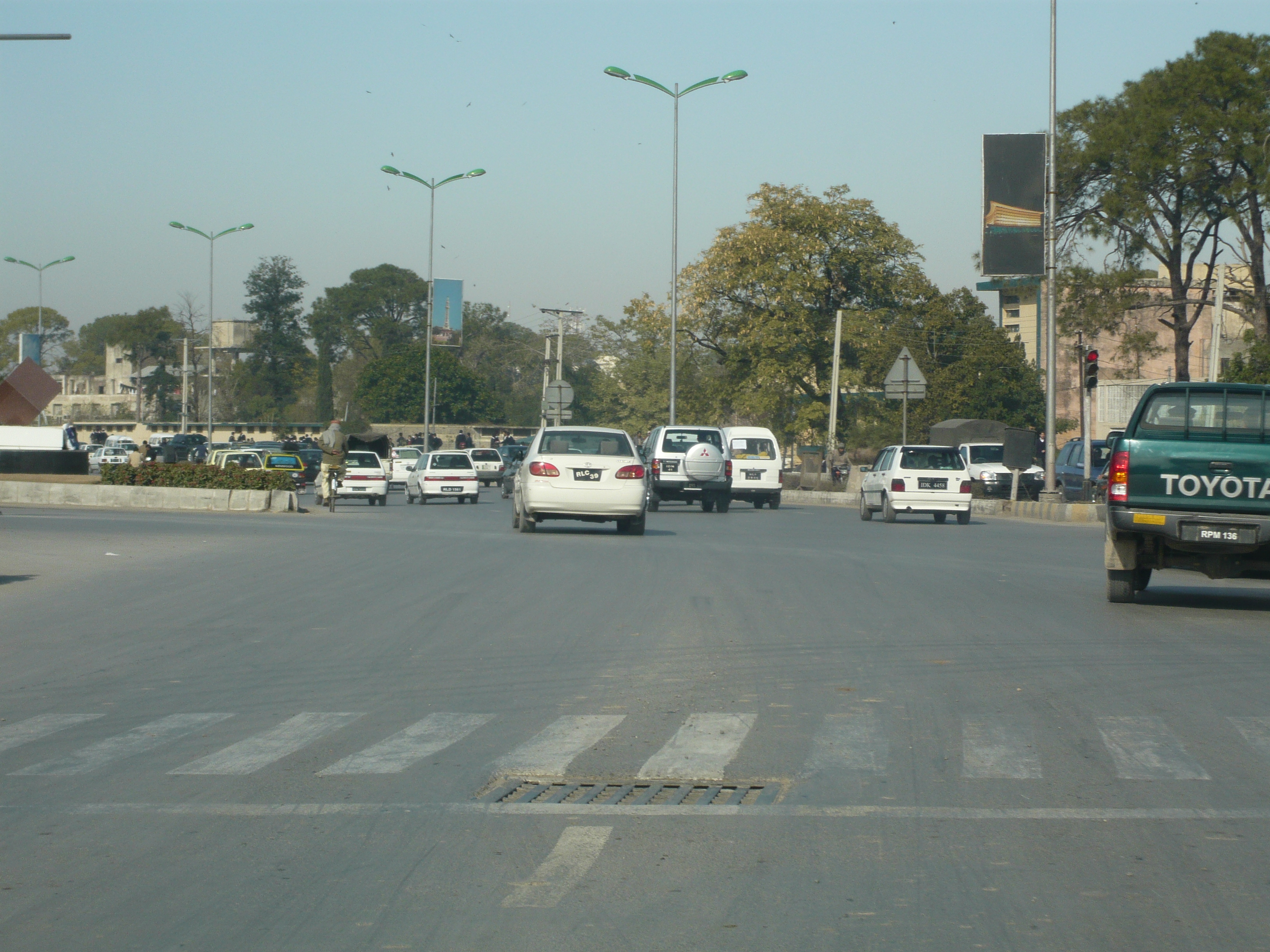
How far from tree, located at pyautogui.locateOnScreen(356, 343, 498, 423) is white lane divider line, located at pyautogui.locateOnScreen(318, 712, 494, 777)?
4024 inches

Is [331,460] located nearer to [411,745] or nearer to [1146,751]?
[411,745]

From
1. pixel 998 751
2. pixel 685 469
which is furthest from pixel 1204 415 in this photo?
pixel 685 469

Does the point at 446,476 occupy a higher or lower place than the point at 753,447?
lower

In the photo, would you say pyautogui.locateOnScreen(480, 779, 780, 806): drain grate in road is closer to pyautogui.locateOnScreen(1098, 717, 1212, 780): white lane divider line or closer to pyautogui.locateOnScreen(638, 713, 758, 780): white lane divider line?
pyautogui.locateOnScreen(638, 713, 758, 780): white lane divider line

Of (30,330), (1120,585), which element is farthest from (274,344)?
(1120,585)

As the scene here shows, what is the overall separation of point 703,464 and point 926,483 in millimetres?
5422

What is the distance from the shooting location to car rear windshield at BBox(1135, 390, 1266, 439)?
40.9 feet

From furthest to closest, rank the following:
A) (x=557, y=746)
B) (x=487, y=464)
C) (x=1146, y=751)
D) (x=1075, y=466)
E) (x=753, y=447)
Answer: (x=487, y=464) < (x=1075, y=466) < (x=753, y=447) < (x=557, y=746) < (x=1146, y=751)

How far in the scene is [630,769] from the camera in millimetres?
6262

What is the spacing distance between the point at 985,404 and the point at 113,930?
6803 cm

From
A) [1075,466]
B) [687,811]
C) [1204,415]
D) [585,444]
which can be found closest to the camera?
[687,811]

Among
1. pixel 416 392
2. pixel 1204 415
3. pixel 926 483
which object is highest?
pixel 416 392

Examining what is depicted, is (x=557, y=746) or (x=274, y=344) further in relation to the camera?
(x=274, y=344)

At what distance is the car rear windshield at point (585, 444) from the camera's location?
69.8 feet
